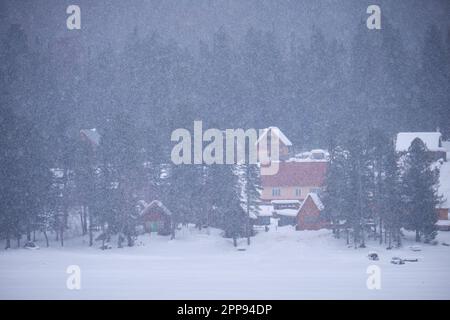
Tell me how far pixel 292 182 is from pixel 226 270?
23557 mm

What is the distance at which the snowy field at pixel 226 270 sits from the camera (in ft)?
78.6

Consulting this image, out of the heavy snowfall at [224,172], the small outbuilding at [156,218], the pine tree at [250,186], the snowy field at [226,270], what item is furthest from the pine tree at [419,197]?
the small outbuilding at [156,218]

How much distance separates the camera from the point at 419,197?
39344mm

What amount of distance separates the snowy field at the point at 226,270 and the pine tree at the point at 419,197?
1401 millimetres

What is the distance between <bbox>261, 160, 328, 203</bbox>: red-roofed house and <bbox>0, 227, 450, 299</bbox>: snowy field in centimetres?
894

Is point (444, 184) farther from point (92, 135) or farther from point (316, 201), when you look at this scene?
point (92, 135)

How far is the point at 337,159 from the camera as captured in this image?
42062mm

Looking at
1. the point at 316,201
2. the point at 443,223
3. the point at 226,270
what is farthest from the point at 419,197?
the point at 226,270

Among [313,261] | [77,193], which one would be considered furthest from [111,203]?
[313,261]

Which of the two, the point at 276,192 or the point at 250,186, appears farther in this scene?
the point at 276,192

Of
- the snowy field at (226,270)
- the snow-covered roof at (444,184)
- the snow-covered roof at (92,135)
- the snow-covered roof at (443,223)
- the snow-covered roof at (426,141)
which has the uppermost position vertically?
the snow-covered roof at (92,135)

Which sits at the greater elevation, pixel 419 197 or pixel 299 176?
pixel 299 176

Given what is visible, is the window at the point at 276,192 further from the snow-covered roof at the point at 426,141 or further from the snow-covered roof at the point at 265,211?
the snow-covered roof at the point at 426,141

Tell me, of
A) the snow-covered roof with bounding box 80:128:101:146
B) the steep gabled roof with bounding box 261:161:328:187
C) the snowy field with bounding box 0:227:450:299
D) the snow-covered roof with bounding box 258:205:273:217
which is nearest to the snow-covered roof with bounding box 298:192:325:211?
the snowy field with bounding box 0:227:450:299
